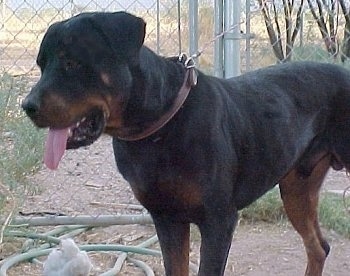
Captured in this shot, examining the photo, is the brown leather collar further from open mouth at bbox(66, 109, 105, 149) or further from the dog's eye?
the dog's eye

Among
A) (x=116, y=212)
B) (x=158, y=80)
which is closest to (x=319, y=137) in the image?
(x=158, y=80)

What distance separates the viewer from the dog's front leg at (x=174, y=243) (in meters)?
4.31

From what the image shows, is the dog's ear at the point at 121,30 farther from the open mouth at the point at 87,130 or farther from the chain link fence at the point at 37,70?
the chain link fence at the point at 37,70

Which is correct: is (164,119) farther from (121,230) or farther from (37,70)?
(121,230)

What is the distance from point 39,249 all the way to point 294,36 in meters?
3.55

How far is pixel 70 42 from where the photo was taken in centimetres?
366

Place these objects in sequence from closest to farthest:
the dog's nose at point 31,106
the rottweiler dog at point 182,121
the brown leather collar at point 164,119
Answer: the dog's nose at point 31,106, the rottweiler dog at point 182,121, the brown leather collar at point 164,119

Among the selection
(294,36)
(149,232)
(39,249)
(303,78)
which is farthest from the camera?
(294,36)

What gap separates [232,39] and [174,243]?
213 cm

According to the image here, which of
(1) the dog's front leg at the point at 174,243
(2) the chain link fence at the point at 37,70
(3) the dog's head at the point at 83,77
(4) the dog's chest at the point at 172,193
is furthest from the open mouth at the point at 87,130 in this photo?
(2) the chain link fence at the point at 37,70

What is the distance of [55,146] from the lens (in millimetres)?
3768

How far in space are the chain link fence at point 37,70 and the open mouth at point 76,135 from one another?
5.54ft

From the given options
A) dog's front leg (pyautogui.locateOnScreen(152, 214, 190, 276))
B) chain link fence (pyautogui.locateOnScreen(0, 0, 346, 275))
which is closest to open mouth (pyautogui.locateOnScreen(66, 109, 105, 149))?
dog's front leg (pyautogui.locateOnScreen(152, 214, 190, 276))

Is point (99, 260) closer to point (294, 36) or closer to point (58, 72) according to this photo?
point (58, 72)
